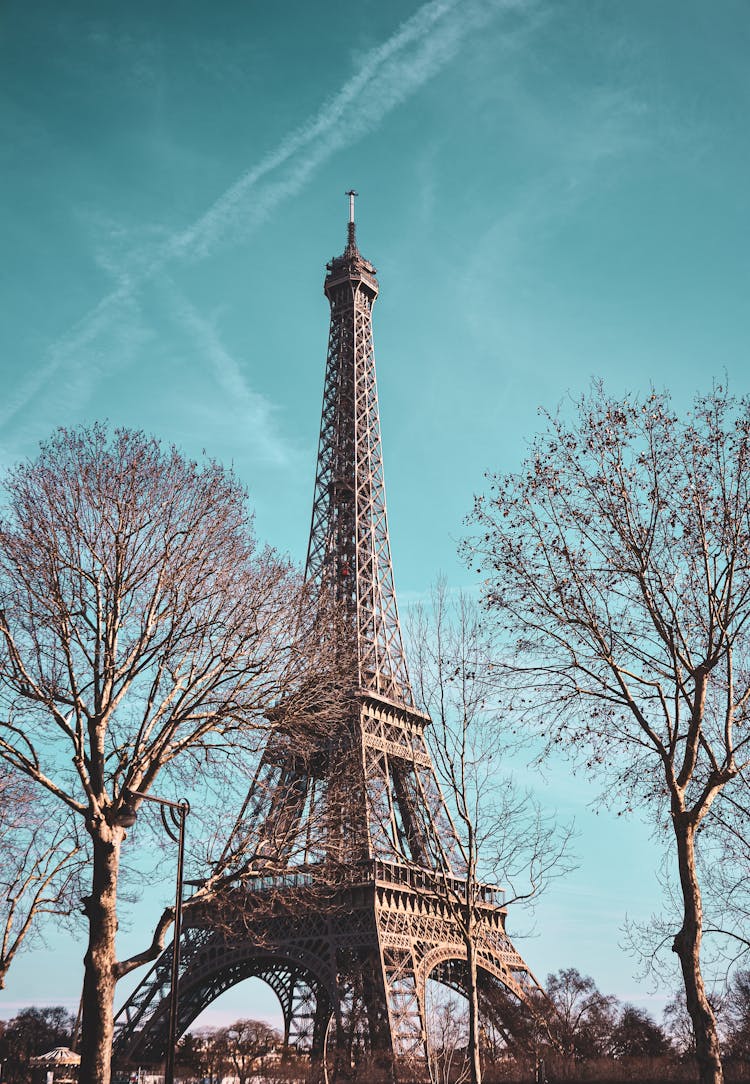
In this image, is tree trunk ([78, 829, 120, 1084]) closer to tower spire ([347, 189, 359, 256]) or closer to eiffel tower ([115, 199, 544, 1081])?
eiffel tower ([115, 199, 544, 1081])

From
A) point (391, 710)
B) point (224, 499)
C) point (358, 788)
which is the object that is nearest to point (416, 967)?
point (391, 710)

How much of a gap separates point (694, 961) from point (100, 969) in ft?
27.7

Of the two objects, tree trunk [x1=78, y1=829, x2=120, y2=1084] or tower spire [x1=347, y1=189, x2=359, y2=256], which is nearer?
tree trunk [x1=78, y1=829, x2=120, y2=1084]

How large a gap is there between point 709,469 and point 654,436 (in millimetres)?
898

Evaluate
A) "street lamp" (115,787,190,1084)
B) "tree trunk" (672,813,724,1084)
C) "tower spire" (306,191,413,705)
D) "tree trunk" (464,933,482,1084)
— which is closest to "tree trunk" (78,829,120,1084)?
"street lamp" (115,787,190,1084)

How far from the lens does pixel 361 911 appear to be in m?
38.5

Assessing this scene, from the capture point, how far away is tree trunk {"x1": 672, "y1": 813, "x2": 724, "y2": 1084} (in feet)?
37.9

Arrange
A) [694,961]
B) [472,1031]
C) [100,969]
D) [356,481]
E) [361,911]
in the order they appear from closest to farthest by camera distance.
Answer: [694,961], [100,969], [472,1031], [361,911], [356,481]

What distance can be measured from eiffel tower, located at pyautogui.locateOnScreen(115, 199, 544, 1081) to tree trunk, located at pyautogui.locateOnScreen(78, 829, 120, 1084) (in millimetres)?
4416

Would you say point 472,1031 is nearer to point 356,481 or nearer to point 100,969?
point 100,969

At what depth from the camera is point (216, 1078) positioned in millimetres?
57281

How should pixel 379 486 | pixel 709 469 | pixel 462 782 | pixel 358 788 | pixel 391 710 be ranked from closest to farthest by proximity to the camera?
pixel 709 469 → pixel 462 782 → pixel 358 788 → pixel 391 710 → pixel 379 486

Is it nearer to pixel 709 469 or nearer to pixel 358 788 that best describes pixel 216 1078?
pixel 358 788

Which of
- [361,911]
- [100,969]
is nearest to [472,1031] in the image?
[100,969]
